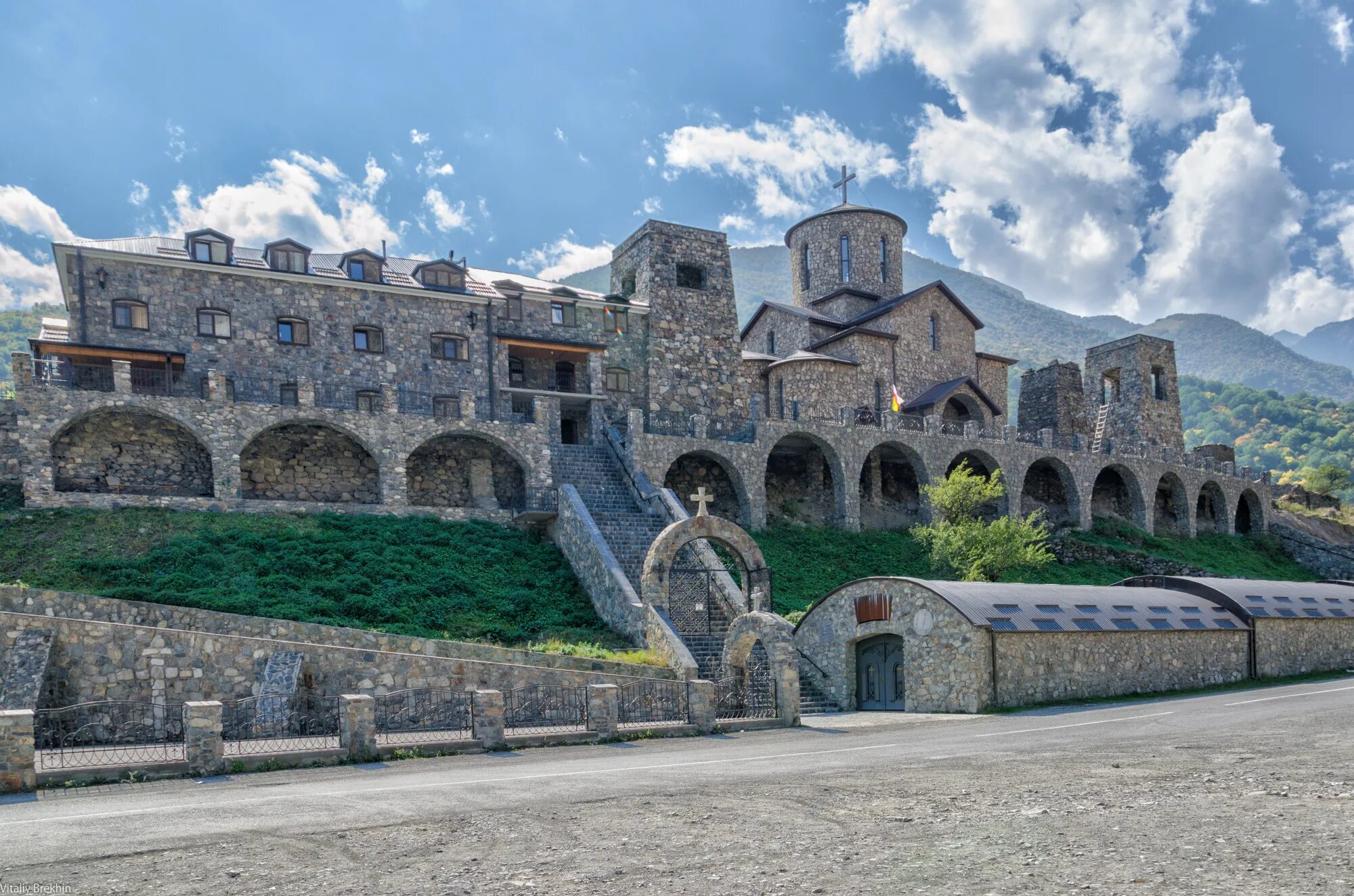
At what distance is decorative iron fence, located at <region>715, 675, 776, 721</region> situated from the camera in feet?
63.1

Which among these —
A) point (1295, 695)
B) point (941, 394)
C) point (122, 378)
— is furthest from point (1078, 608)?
point (122, 378)

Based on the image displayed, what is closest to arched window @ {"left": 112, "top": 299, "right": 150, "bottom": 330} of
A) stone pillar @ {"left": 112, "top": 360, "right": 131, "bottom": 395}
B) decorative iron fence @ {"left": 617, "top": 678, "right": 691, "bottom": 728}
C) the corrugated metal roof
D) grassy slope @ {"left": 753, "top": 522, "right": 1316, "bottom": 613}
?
stone pillar @ {"left": 112, "top": 360, "right": 131, "bottom": 395}

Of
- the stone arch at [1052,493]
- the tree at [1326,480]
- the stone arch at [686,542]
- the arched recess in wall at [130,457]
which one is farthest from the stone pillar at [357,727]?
the tree at [1326,480]

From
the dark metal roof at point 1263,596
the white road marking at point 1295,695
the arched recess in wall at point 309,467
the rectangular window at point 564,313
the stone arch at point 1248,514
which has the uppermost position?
the rectangular window at point 564,313

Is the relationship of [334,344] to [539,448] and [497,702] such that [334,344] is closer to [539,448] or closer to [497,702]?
[539,448]

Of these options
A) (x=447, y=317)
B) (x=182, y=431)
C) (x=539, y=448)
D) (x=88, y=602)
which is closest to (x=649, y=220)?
(x=447, y=317)

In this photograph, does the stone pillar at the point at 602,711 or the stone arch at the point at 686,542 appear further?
the stone arch at the point at 686,542

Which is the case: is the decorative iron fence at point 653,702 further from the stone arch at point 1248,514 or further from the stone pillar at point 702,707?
the stone arch at point 1248,514

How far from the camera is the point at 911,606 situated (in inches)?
867

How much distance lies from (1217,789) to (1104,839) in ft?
9.01

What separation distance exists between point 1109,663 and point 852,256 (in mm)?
34459

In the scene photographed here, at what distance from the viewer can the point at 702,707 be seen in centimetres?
1778

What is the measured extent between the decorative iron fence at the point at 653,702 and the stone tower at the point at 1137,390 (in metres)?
43.7

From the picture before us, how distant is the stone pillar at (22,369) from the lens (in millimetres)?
26250
